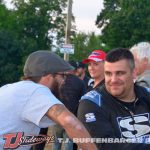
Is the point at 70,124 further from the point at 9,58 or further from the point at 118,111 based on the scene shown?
the point at 9,58

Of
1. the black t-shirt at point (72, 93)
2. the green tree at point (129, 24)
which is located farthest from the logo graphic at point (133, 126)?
the green tree at point (129, 24)

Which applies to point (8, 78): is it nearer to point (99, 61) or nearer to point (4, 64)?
point (4, 64)

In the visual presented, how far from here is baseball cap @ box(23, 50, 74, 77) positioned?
3.20m

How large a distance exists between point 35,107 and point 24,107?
10 centimetres

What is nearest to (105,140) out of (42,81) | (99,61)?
(42,81)

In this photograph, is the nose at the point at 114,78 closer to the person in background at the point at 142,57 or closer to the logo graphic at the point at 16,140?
the logo graphic at the point at 16,140

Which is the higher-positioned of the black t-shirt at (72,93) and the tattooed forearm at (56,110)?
the tattooed forearm at (56,110)

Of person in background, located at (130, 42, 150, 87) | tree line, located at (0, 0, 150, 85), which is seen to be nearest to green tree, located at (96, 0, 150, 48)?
tree line, located at (0, 0, 150, 85)

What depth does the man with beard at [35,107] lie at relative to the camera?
2893 mm

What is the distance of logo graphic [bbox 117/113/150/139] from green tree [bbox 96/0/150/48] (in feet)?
144

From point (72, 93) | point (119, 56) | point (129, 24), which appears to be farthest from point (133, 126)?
point (129, 24)

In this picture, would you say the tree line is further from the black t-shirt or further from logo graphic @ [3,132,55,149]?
logo graphic @ [3,132,55,149]

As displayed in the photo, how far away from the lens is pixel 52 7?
54.8 meters

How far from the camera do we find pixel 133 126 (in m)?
3.68
